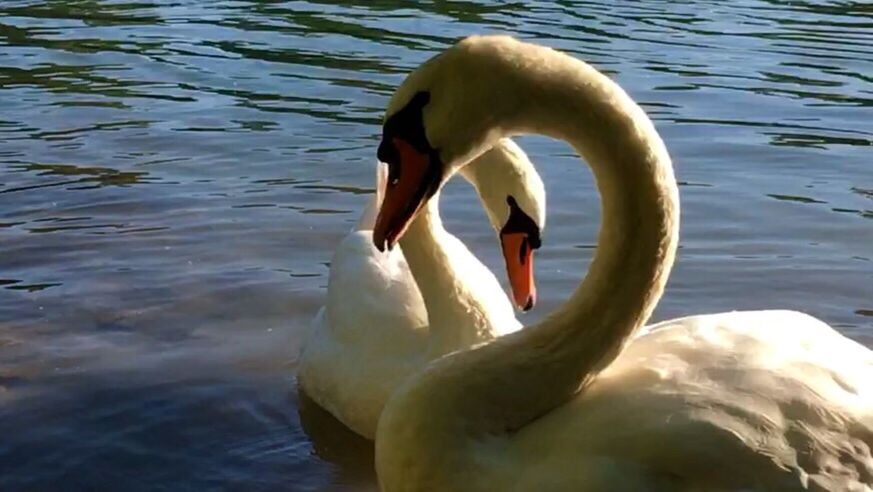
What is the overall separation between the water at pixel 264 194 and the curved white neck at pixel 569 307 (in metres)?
1.74

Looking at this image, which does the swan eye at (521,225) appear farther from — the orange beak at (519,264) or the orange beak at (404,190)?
the orange beak at (404,190)

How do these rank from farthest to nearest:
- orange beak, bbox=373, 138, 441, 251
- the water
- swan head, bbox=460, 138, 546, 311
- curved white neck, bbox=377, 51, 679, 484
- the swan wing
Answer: the water, swan head, bbox=460, 138, 546, 311, orange beak, bbox=373, 138, 441, 251, curved white neck, bbox=377, 51, 679, 484, the swan wing

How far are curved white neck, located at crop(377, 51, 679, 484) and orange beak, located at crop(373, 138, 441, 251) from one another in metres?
0.21

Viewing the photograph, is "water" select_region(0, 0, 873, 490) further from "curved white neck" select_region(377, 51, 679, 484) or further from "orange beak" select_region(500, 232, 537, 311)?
"curved white neck" select_region(377, 51, 679, 484)

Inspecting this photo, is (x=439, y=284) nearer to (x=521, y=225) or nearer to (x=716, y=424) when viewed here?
(x=521, y=225)

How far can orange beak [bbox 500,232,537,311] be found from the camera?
5.90 metres

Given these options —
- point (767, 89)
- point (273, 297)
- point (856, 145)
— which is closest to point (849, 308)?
point (273, 297)

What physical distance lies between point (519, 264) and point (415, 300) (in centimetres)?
61

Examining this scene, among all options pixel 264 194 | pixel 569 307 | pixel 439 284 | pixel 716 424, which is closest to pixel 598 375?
pixel 569 307

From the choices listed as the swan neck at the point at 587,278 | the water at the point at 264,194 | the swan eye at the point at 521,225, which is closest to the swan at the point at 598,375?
the swan neck at the point at 587,278

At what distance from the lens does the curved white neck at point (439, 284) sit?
595 centimetres

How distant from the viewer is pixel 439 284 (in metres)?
6.09

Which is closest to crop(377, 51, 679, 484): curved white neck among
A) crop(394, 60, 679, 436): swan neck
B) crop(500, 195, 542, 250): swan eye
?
crop(394, 60, 679, 436): swan neck

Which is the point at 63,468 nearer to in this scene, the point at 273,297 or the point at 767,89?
the point at 273,297
